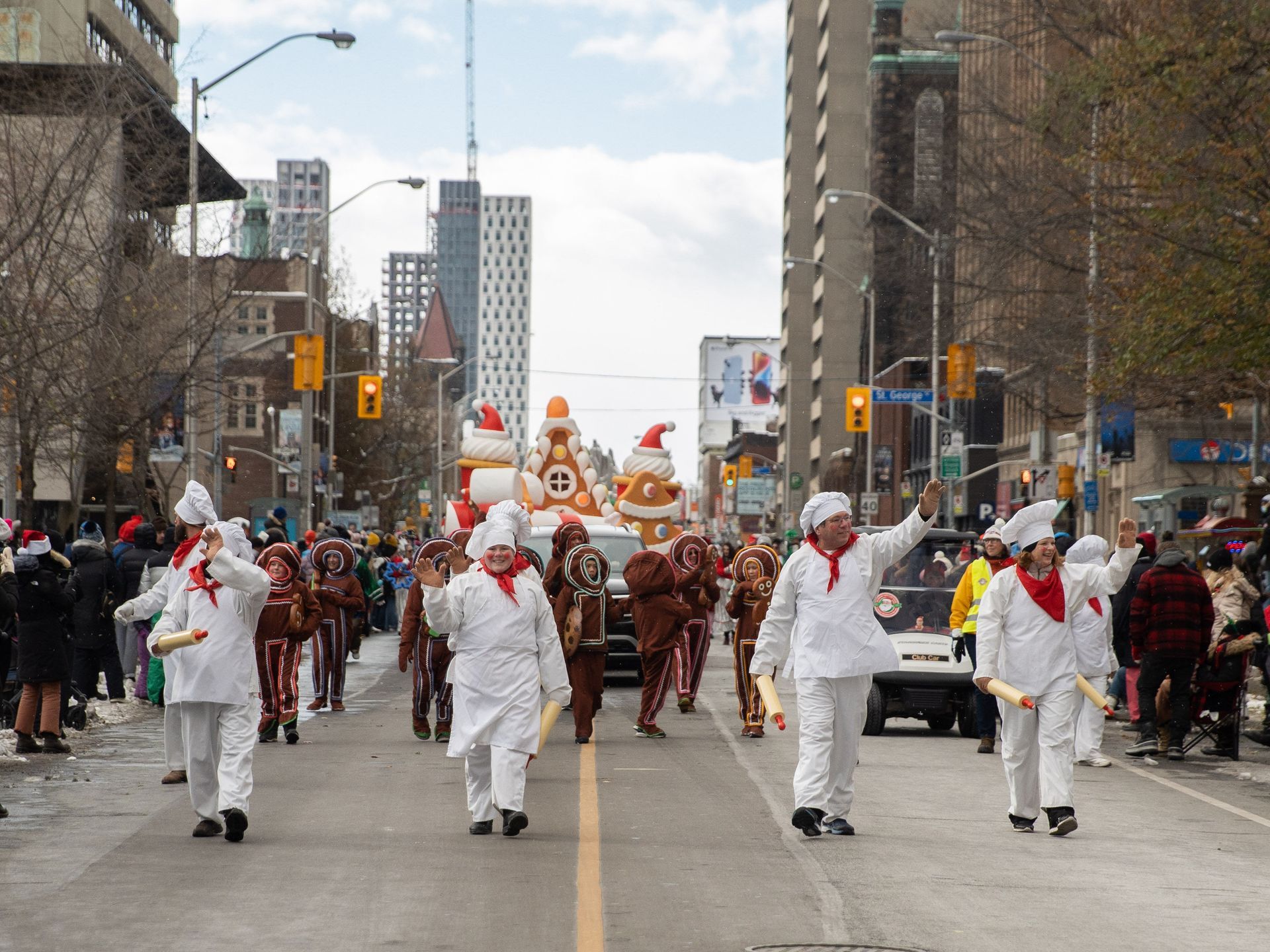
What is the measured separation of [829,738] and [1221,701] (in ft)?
22.7

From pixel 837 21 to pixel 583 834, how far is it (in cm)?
10115

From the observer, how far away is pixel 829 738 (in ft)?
33.2

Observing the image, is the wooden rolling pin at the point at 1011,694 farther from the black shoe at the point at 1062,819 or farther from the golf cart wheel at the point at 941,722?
the golf cart wheel at the point at 941,722

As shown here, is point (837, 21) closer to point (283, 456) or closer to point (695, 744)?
point (283, 456)

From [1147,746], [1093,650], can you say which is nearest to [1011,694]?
[1093,650]

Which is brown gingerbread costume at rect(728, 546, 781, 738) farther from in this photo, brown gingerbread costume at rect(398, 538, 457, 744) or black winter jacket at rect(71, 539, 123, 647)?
black winter jacket at rect(71, 539, 123, 647)

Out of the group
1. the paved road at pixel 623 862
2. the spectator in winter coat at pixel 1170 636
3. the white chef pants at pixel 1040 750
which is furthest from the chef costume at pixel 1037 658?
the spectator in winter coat at pixel 1170 636

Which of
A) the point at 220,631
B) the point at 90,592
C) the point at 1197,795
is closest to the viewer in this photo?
the point at 220,631

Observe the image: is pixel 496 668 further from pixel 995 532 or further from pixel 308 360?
pixel 308 360

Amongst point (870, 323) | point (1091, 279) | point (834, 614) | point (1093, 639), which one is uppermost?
point (870, 323)

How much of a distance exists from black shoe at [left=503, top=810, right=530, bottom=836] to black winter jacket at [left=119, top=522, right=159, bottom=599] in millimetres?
9680

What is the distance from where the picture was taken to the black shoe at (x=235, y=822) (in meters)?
9.76

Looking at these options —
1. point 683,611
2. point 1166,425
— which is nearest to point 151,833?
point 683,611

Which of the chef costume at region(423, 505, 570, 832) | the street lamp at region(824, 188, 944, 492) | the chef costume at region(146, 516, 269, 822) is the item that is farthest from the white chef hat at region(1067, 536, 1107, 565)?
the street lamp at region(824, 188, 944, 492)
